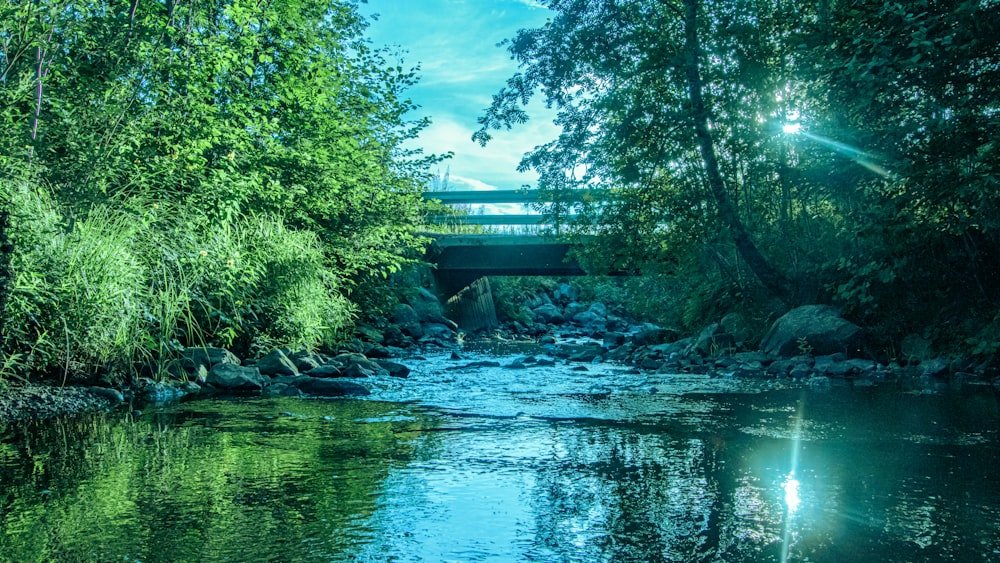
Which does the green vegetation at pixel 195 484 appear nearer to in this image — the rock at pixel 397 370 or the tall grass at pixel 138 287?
the tall grass at pixel 138 287

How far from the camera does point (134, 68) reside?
32.0 ft

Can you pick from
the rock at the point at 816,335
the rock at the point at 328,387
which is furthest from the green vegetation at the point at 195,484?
the rock at the point at 816,335

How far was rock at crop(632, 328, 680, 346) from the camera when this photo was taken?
16188 mm

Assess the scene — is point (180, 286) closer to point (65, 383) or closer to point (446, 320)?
point (65, 383)

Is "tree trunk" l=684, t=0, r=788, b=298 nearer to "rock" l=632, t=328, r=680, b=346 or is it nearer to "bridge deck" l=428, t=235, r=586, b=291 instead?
"rock" l=632, t=328, r=680, b=346

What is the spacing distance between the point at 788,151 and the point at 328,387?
902 cm

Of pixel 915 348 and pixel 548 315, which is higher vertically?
pixel 548 315

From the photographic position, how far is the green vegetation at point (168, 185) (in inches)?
281

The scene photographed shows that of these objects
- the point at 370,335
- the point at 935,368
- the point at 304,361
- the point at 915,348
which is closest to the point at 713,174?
the point at 915,348

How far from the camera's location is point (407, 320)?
63.2 ft

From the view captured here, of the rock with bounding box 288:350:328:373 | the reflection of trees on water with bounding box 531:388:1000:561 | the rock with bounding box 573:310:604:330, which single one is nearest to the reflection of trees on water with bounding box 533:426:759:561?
the reflection of trees on water with bounding box 531:388:1000:561

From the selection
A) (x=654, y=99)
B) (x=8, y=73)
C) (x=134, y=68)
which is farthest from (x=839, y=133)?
(x=8, y=73)

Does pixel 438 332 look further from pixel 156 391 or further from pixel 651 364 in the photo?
pixel 156 391

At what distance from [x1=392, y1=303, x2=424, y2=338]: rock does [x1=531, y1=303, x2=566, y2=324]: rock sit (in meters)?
9.52
